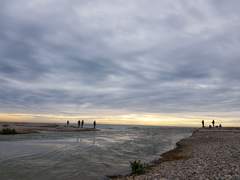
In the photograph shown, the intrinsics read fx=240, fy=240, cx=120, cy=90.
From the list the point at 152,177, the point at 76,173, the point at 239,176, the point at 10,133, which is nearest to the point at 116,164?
the point at 76,173

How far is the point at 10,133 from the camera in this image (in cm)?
4534

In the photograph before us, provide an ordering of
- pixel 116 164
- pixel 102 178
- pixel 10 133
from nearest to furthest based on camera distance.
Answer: pixel 102 178, pixel 116 164, pixel 10 133

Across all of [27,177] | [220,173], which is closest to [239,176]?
[220,173]

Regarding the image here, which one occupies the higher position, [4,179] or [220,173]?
[220,173]

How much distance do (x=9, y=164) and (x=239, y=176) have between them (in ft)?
47.9

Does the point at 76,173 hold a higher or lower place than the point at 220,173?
lower

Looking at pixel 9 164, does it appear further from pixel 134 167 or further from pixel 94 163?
pixel 134 167

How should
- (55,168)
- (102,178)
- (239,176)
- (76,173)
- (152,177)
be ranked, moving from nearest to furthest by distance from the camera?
(239,176)
(152,177)
(102,178)
(76,173)
(55,168)

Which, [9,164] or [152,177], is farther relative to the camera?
[9,164]

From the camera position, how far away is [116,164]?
59.8 feet

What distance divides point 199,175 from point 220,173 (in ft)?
3.07

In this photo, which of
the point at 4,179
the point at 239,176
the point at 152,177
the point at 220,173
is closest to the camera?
the point at 239,176

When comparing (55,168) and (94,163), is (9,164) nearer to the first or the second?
(55,168)

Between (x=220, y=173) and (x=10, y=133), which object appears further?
(x=10, y=133)
